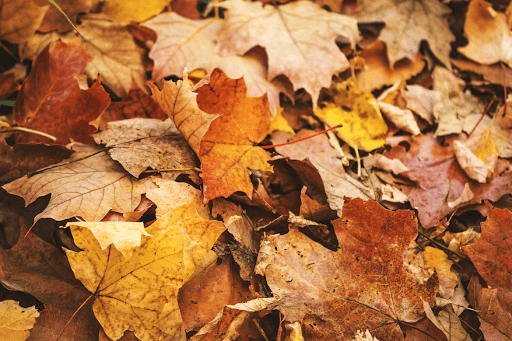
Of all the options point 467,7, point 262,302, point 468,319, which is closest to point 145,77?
point 262,302

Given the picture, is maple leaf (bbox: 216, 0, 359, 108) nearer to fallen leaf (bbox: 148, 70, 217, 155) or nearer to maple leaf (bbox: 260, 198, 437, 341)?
fallen leaf (bbox: 148, 70, 217, 155)

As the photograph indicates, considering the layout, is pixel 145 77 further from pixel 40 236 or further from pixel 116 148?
pixel 40 236

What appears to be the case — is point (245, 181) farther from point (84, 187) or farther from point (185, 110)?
point (84, 187)

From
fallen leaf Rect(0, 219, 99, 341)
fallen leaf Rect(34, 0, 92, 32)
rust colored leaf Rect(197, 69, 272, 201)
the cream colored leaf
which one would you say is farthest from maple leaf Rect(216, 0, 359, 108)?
fallen leaf Rect(0, 219, 99, 341)

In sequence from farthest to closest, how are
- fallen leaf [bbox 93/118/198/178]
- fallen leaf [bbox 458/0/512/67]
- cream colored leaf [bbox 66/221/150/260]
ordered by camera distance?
1. fallen leaf [bbox 458/0/512/67]
2. fallen leaf [bbox 93/118/198/178]
3. cream colored leaf [bbox 66/221/150/260]

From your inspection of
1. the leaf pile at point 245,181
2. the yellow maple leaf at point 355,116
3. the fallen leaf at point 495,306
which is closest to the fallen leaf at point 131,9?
the leaf pile at point 245,181

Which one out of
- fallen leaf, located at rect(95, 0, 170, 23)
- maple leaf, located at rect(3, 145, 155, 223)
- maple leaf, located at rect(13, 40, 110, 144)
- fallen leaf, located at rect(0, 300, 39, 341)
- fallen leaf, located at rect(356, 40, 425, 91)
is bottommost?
fallen leaf, located at rect(0, 300, 39, 341)

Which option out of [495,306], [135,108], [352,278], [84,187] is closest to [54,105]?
[135,108]

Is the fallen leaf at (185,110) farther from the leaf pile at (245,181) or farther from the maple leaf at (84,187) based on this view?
the maple leaf at (84,187)
